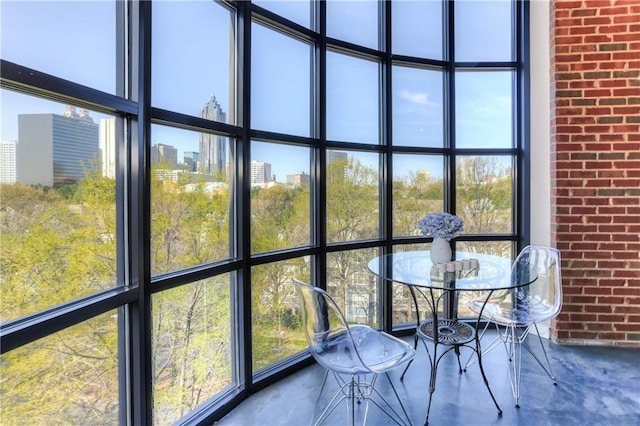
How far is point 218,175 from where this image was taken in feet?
7.03

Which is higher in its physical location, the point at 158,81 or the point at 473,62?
the point at 473,62

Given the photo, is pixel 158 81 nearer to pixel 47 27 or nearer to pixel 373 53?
pixel 47 27

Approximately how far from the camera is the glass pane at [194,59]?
5.84 ft

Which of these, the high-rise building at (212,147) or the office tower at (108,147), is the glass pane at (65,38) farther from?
the high-rise building at (212,147)

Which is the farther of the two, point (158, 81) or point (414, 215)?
point (414, 215)

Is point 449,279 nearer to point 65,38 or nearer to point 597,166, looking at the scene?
point 597,166

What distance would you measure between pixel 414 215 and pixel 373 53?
1612mm

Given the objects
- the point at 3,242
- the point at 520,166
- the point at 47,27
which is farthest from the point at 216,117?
the point at 520,166

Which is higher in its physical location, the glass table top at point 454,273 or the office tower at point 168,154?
the office tower at point 168,154

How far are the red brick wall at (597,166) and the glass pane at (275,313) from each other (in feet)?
7.92

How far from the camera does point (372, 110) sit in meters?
3.17

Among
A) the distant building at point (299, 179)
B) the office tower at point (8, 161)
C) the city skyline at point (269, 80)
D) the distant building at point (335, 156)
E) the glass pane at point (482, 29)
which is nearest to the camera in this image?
the office tower at point (8, 161)

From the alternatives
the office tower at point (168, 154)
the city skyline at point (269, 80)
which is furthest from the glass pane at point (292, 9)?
the office tower at point (168, 154)

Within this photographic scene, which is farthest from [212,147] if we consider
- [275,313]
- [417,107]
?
[417,107]
